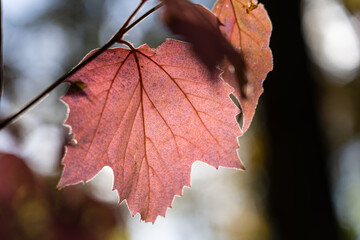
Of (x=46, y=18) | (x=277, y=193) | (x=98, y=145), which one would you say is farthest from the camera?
(x=46, y=18)

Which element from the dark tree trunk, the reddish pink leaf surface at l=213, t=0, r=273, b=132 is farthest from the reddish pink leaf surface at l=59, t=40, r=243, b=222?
the dark tree trunk

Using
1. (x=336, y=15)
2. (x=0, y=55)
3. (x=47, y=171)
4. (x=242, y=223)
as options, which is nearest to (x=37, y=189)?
(x=47, y=171)

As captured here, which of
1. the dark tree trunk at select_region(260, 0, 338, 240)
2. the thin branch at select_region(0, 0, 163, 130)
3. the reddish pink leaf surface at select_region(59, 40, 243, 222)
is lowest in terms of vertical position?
the dark tree trunk at select_region(260, 0, 338, 240)

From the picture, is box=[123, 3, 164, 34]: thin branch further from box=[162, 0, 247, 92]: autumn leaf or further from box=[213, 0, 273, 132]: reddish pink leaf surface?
box=[213, 0, 273, 132]: reddish pink leaf surface

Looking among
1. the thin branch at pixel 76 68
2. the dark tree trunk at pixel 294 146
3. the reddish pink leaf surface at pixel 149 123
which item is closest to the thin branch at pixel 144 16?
the thin branch at pixel 76 68

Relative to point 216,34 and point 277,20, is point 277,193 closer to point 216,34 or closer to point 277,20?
point 277,20

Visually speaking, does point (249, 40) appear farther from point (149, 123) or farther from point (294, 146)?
point (294, 146)
